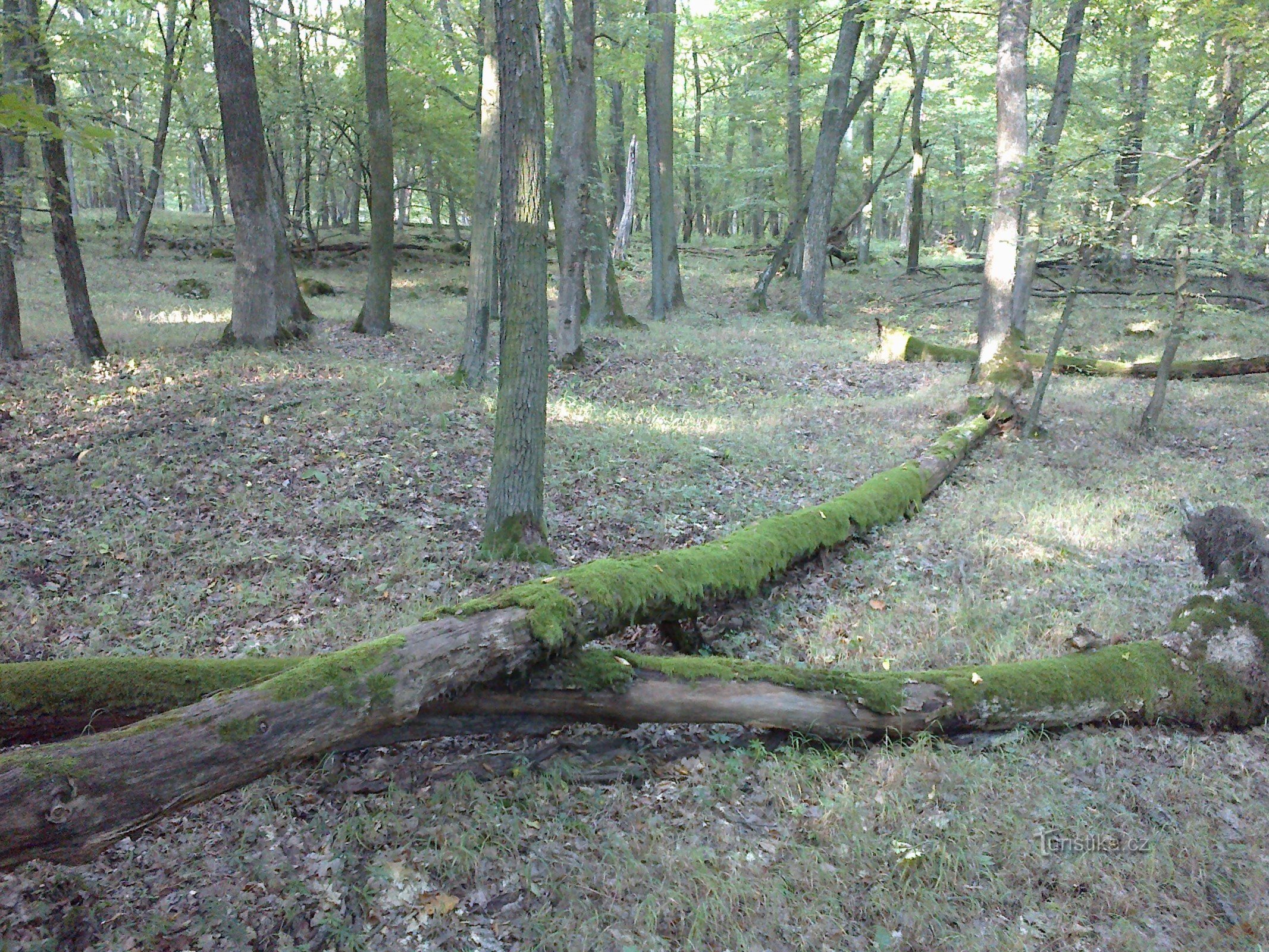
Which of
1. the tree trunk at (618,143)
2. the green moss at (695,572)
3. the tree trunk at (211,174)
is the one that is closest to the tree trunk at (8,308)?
the green moss at (695,572)

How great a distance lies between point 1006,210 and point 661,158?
37.6ft

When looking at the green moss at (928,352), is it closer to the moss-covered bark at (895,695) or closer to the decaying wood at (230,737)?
the moss-covered bark at (895,695)

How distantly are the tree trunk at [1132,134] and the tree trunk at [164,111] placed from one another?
53.9ft

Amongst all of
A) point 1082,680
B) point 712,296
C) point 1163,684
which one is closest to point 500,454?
point 1082,680

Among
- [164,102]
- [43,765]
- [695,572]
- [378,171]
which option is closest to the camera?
[43,765]

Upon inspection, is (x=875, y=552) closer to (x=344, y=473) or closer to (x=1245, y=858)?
(x=1245, y=858)

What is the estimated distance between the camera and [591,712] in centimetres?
475

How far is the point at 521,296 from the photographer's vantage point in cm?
662

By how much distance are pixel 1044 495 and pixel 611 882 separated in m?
7.55

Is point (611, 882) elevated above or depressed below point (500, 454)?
below

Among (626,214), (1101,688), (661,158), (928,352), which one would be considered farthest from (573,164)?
(626,214)

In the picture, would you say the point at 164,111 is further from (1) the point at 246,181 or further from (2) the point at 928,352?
(2) the point at 928,352

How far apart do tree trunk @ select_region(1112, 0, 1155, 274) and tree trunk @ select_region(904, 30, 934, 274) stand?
19.5 ft

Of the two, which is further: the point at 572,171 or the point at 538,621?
Result: the point at 572,171
